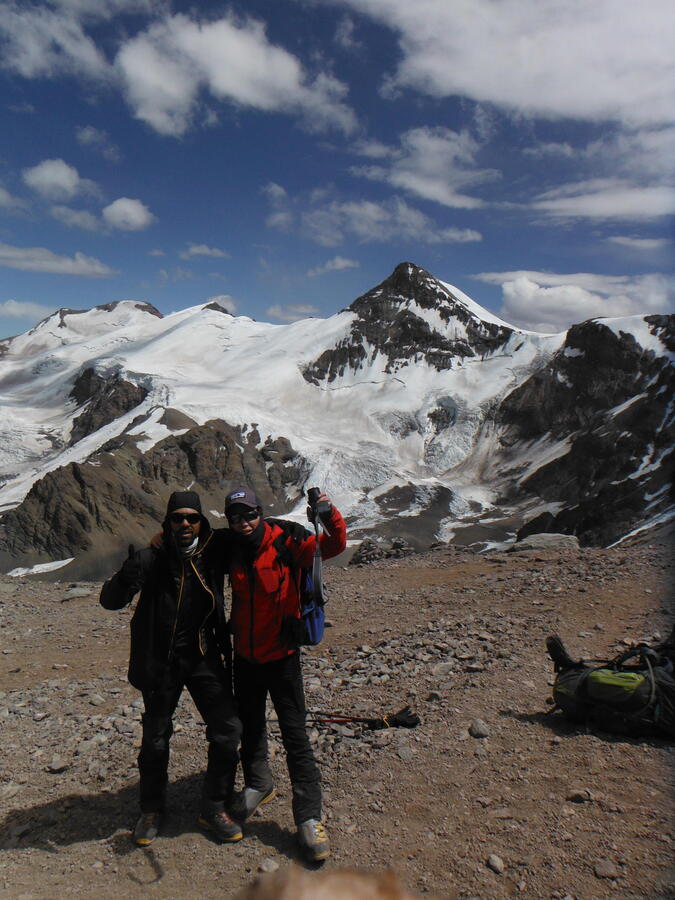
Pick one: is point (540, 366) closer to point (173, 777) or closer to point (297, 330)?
point (297, 330)

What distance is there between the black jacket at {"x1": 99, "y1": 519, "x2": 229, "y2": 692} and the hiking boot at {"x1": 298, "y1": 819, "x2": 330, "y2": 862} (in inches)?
56.7

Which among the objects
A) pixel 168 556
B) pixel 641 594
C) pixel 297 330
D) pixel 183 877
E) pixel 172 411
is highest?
pixel 297 330

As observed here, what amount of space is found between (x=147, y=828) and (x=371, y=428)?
9631 centimetres

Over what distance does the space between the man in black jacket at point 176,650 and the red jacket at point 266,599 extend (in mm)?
234

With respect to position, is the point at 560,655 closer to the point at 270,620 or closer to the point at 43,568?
the point at 270,620

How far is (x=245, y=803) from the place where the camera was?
16.2 ft

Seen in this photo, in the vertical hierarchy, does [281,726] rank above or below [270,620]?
below

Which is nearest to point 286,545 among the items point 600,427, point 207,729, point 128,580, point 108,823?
point 128,580

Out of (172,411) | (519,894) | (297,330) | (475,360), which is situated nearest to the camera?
(519,894)

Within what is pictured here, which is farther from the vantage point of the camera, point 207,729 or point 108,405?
point 108,405

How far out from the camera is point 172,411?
86.6 meters

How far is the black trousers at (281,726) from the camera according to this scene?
472 centimetres

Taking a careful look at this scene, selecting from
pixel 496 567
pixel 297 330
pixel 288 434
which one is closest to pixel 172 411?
pixel 288 434

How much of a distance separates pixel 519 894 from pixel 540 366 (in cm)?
10512
